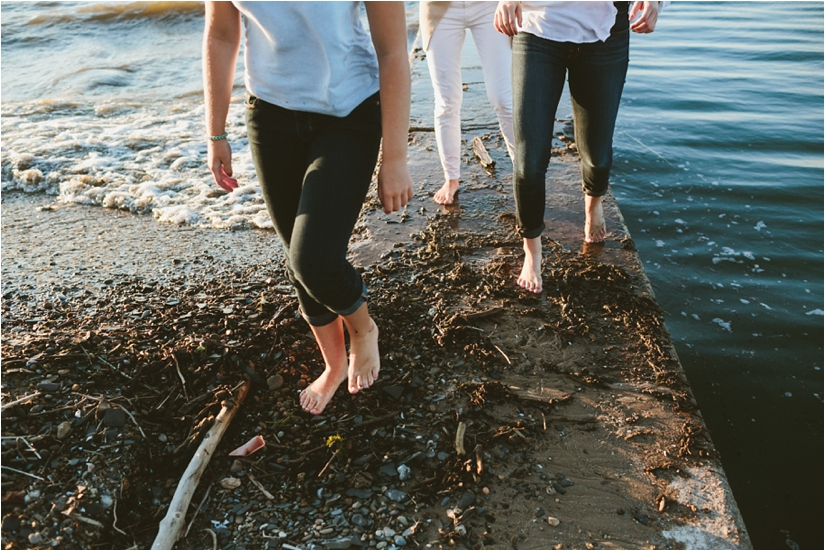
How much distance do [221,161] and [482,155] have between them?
3.01m

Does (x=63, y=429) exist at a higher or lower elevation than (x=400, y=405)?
higher

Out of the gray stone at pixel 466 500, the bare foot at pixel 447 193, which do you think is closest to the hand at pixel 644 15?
the bare foot at pixel 447 193

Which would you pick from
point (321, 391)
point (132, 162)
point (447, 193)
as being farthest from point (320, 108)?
point (132, 162)

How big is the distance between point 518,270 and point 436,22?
1686mm

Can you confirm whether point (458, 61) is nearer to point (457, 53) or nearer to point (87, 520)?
point (457, 53)

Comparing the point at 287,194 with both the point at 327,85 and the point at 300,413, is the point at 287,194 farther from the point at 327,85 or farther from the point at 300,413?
the point at 300,413

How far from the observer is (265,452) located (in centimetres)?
241

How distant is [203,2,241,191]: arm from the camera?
2.17 metres

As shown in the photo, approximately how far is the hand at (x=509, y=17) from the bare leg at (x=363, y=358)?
5.47 feet

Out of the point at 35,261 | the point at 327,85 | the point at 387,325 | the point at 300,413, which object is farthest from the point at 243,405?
the point at 35,261

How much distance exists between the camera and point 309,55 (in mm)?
2045

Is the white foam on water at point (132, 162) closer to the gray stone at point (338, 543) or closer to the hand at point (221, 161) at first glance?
the hand at point (221, 161)

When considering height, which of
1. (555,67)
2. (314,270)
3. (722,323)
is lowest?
(722,323)

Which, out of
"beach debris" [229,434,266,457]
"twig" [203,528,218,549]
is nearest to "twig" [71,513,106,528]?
"twig" [203,528,218,549]
